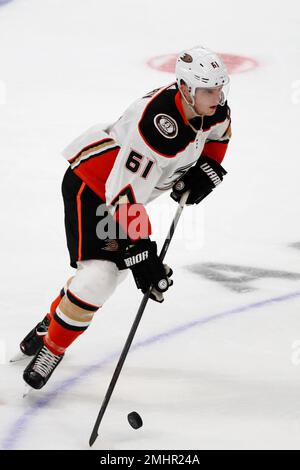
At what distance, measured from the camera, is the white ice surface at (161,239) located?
10.7 feet

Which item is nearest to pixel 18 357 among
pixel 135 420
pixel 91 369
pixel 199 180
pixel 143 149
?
pixel 91 369

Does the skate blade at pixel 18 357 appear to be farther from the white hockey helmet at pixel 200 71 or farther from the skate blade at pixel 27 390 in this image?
the white hockey helmet at pixel 200 71

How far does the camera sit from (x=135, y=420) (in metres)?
3.11

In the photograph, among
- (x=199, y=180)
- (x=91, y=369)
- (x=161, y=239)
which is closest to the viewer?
(x=199, y=180)

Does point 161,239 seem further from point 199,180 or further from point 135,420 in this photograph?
point 135,420

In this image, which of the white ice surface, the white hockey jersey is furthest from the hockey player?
the white ice surface

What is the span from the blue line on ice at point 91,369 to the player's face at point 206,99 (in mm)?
1170

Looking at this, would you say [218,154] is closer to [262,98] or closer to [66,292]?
[66,292]

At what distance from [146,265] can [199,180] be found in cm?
54

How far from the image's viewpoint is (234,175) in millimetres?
5594

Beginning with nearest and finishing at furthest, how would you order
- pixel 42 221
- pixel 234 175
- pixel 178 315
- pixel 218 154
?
pixel 218 154 < pixel 178 315 < pixel 42 221 < pixel 234 175

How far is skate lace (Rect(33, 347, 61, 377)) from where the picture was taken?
338cm
